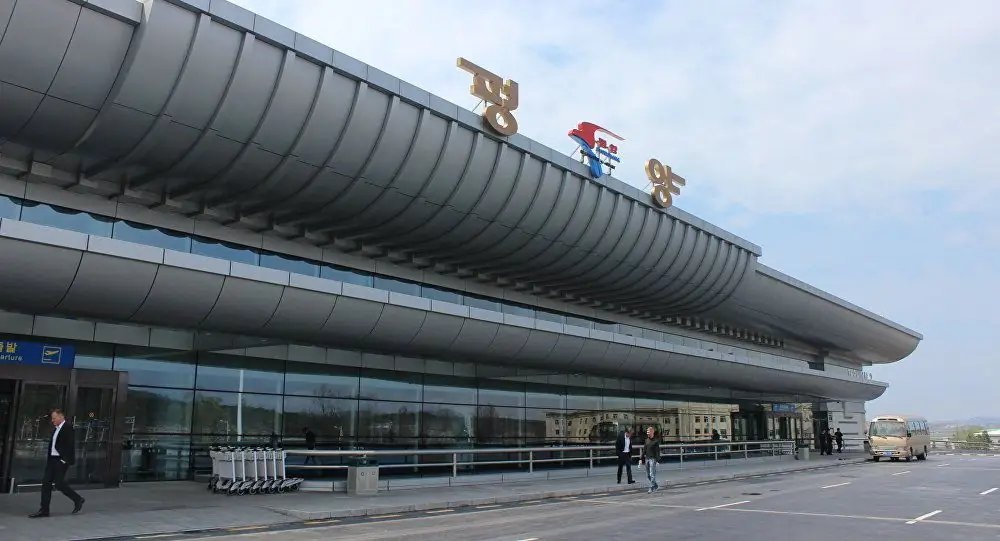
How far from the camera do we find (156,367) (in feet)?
67.2

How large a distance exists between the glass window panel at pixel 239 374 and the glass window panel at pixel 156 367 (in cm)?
39

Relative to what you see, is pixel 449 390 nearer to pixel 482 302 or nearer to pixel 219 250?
pixel 482 302

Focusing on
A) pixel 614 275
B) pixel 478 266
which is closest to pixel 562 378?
pixel 614 275

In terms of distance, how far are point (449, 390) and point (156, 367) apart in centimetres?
1141

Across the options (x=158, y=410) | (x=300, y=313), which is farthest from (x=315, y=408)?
(x=300, y=313)

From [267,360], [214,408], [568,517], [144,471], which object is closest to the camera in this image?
[568,517]

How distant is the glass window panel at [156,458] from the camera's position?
19531 millimetres

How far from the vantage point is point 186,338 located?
2075 centimetres

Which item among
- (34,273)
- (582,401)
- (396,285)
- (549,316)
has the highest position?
(396,285)

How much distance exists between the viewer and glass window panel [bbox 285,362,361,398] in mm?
23656

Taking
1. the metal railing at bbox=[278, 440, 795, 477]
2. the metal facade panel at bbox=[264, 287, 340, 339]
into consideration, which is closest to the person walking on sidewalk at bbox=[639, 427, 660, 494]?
the metal railing at bbox=[278, 440, 795, 477]

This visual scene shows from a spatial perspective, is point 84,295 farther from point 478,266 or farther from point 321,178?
point 478,266

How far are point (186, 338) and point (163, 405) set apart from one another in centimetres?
193

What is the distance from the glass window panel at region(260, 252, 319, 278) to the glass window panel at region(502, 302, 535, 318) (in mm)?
9095
